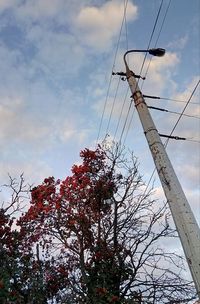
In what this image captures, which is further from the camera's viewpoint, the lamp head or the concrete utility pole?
the lamp head

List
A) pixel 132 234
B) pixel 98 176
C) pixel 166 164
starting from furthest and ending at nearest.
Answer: pixel 98 176 → pixel 132 234 → pixel 166 164

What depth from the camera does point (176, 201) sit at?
15.2 ft

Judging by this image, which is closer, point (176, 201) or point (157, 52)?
point (176, 201)

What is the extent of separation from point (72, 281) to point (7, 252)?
9.21 ft

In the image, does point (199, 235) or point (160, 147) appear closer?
point (199, 235)

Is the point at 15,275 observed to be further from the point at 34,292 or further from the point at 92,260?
the point at 92,260

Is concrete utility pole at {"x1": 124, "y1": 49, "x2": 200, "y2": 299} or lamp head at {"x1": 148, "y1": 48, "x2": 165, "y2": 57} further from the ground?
lamp head at {"x1": 148, "y1": 48, "x2": 165, "y2": 57}

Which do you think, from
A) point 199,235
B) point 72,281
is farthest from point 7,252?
point 199,235

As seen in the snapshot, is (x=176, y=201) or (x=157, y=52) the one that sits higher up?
(x=157, y=52)

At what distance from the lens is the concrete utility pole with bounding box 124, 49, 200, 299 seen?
4172 millimetres

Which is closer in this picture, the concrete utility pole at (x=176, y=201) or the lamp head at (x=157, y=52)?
the concrete utility pole at (x=176, y=201)

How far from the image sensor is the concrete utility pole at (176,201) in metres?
4.17

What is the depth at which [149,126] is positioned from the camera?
5664 mm

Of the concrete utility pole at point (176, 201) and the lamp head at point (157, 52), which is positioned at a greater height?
the lamp head at point (157, 52)
